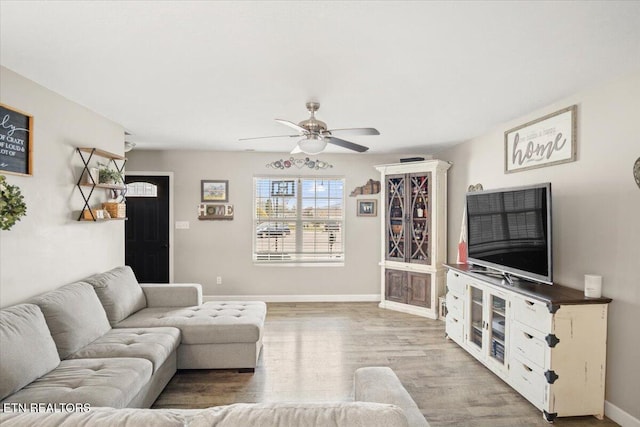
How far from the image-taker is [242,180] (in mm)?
5711

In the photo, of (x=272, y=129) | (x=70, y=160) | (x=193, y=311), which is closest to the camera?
(x=70, y=160)

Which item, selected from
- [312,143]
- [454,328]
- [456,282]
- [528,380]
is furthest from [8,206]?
[454,328]

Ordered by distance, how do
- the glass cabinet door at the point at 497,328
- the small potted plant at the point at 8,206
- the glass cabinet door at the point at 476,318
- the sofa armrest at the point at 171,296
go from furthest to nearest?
1. the sofa armrest at the point at 171,296
2. the glass cabinet door at the point at 476,318
3. the glass cabinet door at the point at 497,328
4. the small potted plant at the point at 8,206

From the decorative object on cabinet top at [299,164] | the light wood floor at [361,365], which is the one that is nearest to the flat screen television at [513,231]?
the light wood floor at [361,365]

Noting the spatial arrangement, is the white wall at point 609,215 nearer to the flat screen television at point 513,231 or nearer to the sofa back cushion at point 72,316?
the flat screen television at point 513,231

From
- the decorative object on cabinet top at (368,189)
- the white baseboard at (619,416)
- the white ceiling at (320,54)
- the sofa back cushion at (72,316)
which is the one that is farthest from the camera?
the decorative object on cabinet top at (368,189)

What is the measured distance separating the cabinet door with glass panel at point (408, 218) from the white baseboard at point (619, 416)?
8.66ft

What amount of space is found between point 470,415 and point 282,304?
11.4ft

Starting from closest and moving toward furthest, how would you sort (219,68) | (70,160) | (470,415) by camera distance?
(219,68) → (470,415) → (70,160)

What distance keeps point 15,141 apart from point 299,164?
3.74 m

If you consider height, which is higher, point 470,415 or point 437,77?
point 437,77

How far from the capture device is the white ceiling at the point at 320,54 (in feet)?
5.65

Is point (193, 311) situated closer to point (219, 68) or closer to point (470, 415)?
point (219, 68)

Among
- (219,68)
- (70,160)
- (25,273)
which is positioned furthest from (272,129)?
(25,273)
